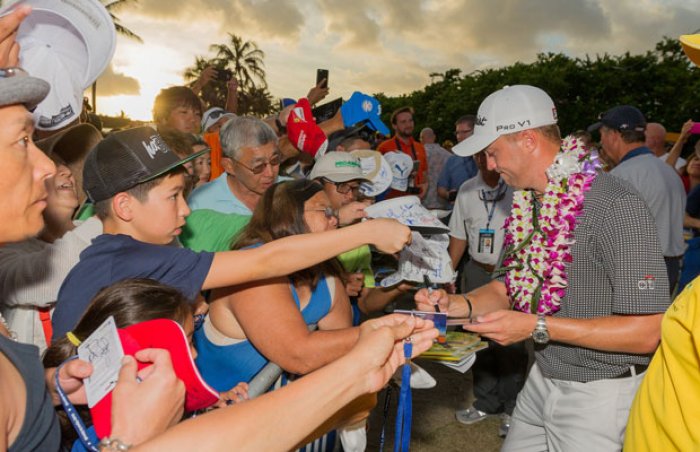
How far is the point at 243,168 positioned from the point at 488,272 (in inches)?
100

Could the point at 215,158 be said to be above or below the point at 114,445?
above

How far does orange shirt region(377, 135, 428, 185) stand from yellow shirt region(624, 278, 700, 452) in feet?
24.3

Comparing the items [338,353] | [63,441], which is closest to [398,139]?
[338,353]

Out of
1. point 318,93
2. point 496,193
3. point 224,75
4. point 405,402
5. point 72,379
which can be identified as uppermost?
point 224,75

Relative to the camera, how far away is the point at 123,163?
2268 mm

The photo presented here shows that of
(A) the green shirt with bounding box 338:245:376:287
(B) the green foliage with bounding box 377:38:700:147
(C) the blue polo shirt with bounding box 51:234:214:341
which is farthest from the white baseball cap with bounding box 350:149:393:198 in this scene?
(B) the green foliage with bounding box 377:38:700:147

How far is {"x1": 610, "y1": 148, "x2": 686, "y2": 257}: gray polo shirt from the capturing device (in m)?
5.54

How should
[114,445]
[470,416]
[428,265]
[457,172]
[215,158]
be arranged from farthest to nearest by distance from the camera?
[457,172], [215,158], [470,416], [428,265], [114,445]

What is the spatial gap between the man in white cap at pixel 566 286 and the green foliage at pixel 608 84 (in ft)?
69.6

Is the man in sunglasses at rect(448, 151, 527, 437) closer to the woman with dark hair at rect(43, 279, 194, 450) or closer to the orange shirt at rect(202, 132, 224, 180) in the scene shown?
the orange shirt at rect(202, 132, 224, 180)

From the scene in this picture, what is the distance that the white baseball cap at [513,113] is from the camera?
2744 millimetres

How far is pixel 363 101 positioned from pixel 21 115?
13.2ft

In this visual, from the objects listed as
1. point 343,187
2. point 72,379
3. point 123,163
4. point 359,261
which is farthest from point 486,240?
point 72,379

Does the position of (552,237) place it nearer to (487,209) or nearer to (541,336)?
(541,336)
